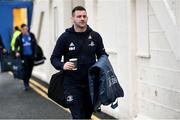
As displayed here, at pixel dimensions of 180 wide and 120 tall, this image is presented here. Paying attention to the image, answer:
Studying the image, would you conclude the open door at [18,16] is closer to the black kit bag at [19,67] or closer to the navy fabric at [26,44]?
the black kit bag at [19,67]

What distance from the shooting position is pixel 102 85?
6777 millimetres

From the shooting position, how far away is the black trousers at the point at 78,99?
696cm

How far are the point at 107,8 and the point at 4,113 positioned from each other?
3.08m

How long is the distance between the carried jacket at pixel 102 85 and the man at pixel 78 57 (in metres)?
0.15

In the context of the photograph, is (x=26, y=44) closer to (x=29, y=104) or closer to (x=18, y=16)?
(x=29, y=104)

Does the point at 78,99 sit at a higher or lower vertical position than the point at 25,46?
lower

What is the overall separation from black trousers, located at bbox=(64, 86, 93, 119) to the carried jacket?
0.21m

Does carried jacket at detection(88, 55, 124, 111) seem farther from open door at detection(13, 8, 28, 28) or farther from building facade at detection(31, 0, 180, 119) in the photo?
open door at detection(13, 8, 28, 28)

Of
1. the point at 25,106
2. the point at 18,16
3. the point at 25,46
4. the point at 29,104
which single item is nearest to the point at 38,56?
the point at 25,46

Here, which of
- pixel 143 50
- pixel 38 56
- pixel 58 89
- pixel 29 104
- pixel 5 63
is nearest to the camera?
pixel 58 89

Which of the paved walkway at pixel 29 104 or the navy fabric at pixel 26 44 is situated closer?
the paved walkway at pixel 29 104

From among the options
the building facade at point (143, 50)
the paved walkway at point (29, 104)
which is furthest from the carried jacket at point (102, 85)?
the paved walkway at point (29, 104)

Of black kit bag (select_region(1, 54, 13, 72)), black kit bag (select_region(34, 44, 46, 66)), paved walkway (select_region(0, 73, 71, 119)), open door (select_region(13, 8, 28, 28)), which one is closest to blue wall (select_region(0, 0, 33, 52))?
black kit bag (select_region(1, 54, 13, 72))

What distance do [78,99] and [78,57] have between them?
0.54m
